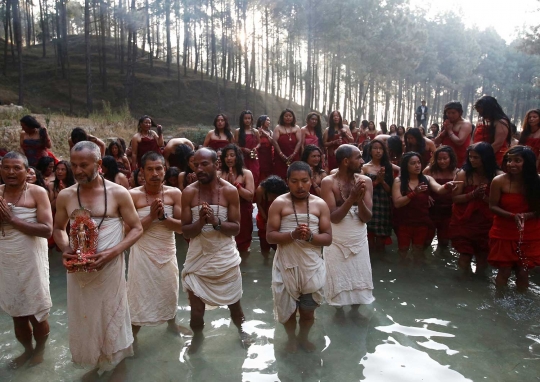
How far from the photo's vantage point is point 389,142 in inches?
285

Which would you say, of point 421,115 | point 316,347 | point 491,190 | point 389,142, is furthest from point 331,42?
point 316,347

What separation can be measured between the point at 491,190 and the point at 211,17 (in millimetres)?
29805

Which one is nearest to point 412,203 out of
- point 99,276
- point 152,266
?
point 152,266

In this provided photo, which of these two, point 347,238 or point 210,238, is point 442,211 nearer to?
point 347,238

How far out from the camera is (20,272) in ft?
12.2

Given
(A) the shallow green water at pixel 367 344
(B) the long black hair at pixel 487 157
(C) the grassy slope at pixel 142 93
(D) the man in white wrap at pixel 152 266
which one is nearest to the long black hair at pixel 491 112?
(B) the long black hair at pixel 487 157

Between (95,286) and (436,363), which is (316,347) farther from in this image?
(95,286)

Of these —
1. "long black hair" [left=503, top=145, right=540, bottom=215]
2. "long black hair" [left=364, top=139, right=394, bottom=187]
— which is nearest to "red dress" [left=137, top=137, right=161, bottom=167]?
"long black hair" [left=364, top=139, right=394, bottom=187]

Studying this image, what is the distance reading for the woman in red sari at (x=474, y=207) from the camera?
224 inches

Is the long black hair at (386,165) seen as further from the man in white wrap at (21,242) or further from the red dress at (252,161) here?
the man in white wrap at (21,242)

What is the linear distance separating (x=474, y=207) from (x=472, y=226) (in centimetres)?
26

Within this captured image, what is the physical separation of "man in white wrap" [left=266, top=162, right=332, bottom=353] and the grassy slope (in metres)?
26.6

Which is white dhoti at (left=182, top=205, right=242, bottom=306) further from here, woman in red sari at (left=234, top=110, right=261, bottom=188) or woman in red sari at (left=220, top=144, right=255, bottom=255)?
woman in red sari at (left=234, top=110, right=261, bottom=188)

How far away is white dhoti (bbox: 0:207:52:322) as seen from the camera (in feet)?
12.1
